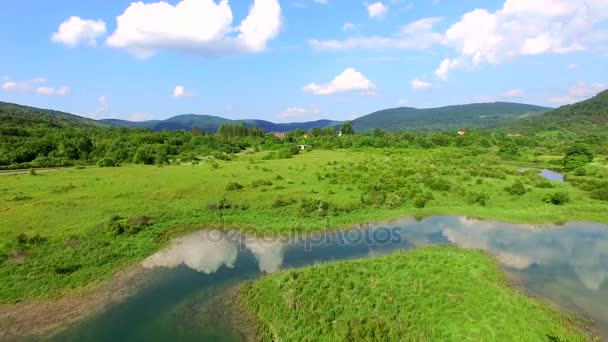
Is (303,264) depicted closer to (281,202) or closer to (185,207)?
(281,202)

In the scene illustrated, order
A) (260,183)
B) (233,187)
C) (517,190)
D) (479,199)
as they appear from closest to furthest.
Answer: (479,199)
(517,190)
(233,187)
(260,183)

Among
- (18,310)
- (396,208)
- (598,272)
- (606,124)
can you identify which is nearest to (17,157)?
(18,310)

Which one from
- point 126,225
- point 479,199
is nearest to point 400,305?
point 126,225

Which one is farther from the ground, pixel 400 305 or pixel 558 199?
pixel 558 199

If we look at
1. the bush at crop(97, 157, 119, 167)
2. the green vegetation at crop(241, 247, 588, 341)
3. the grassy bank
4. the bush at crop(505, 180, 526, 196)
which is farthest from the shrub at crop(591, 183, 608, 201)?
the bush at crop(97, 157, 119, 167)

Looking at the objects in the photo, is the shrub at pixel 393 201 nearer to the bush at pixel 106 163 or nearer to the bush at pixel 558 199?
the bush at pixel 558 199

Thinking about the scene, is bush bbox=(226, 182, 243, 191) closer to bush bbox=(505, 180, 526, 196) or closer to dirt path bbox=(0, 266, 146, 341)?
dirt path bbox=(0, 266, 146, 341)
